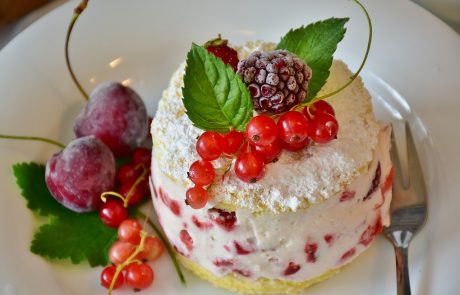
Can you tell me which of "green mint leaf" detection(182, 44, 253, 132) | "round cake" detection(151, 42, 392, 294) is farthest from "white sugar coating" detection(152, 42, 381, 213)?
"green mint leaf" detection(182, 44, 253, 132)

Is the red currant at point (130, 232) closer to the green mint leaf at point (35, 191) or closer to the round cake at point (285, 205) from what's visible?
the round cake at point (285, 205)

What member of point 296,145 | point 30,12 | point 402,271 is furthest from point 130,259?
point 30,12

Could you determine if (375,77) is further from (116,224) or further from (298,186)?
(116,224)

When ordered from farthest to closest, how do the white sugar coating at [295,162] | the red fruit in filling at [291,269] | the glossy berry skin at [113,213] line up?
the glossy berry skin at [113,213]
the red fruit in filling at [291,269]
the white sugar coating at [295,162]

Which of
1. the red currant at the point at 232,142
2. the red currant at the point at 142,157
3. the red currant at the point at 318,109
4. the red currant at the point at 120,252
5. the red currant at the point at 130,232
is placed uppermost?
the red currant at the point at 318,109

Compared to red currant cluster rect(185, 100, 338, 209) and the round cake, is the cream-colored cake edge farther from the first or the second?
red currant cluster rect(185, 100, 338, 209)

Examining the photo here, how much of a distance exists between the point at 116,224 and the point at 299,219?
1.96 ft

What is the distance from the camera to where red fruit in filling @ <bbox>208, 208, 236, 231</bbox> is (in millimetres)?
1404

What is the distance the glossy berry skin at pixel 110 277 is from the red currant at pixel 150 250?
9 cm

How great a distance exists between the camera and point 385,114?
190 cm

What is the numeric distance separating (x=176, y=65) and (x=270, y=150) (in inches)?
34.3

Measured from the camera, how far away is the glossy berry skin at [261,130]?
1.26 m

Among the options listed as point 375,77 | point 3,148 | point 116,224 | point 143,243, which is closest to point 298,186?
point 143,243

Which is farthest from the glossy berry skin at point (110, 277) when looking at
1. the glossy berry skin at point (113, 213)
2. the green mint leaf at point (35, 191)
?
the green mint leaf at point (35, 191)
